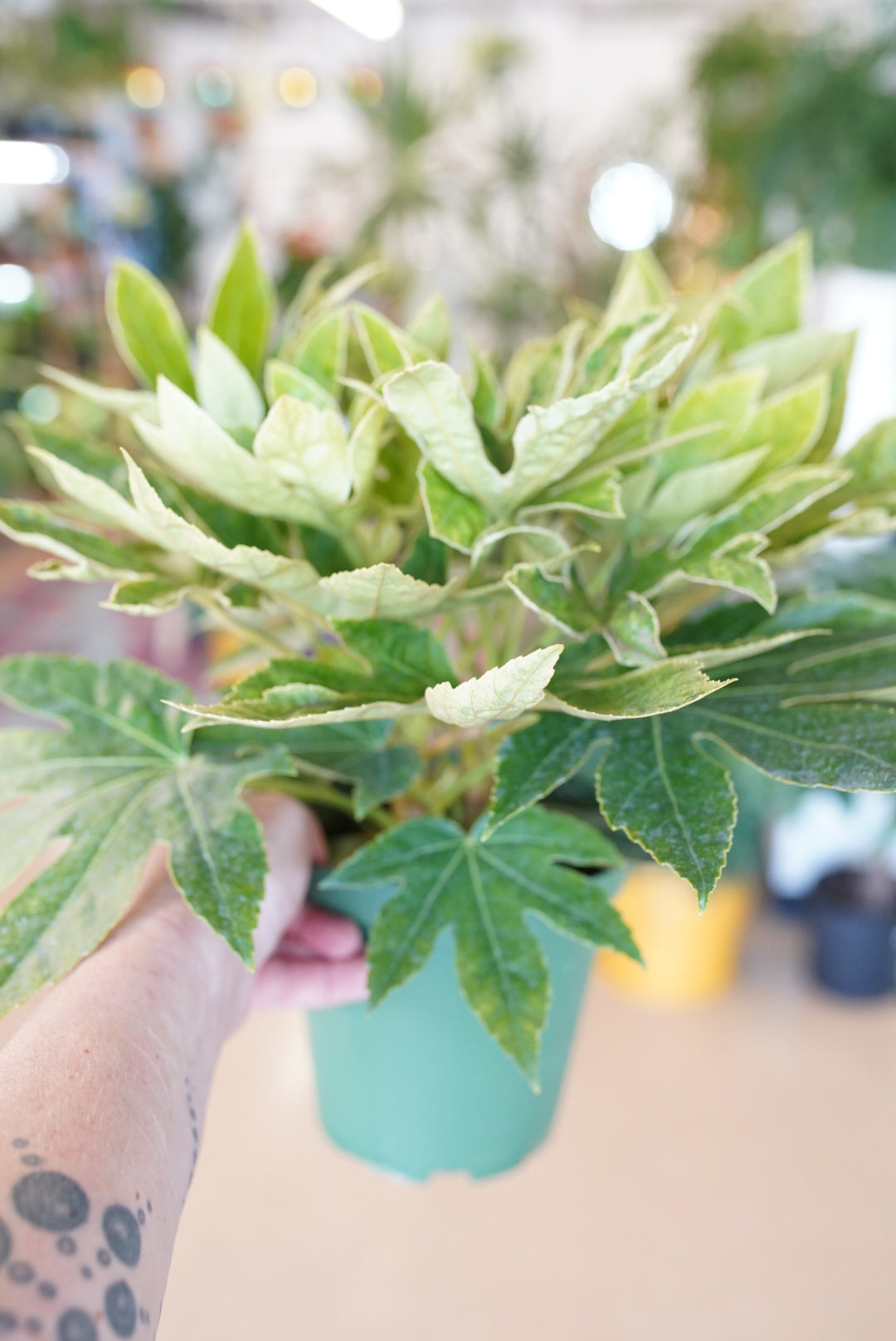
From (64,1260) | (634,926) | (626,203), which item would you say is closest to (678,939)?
(634,926)

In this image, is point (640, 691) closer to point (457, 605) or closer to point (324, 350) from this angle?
point (457, 605)

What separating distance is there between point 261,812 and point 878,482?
1.37 ft

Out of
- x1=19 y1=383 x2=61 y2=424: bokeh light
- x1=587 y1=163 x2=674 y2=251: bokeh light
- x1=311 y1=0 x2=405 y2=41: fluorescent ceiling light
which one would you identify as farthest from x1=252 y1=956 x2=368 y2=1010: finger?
x1=311 y1=0 x2=405 y2=41: fluorescent ceiling light

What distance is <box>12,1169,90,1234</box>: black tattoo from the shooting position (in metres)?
0.34

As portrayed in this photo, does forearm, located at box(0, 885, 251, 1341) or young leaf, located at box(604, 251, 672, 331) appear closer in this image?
forearm, located at box(0, 885, 251, 1341)

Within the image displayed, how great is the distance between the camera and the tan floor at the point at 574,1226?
0.75 m

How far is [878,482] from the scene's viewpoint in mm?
589

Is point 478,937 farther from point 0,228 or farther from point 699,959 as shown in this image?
point 0,228

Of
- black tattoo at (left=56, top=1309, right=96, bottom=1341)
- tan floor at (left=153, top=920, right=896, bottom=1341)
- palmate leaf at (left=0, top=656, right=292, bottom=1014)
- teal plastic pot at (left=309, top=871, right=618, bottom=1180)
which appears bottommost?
tan floor at (left=153, top=920, right=896, bottom=1341)

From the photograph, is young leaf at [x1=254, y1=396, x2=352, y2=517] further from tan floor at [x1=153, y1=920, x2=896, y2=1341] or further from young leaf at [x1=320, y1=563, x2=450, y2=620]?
tan floor at [x1=153, y1=920, x2=896, y2=1341]

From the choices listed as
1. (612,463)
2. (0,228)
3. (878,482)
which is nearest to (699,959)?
(878,482)

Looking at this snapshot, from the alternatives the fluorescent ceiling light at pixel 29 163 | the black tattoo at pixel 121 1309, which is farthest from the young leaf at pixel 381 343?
the fluorescent ceiling light at pixel 29 163

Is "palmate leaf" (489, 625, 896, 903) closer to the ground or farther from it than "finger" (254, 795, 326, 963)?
farther from it

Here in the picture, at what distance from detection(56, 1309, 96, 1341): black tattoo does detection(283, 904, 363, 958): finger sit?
0.30 meters
